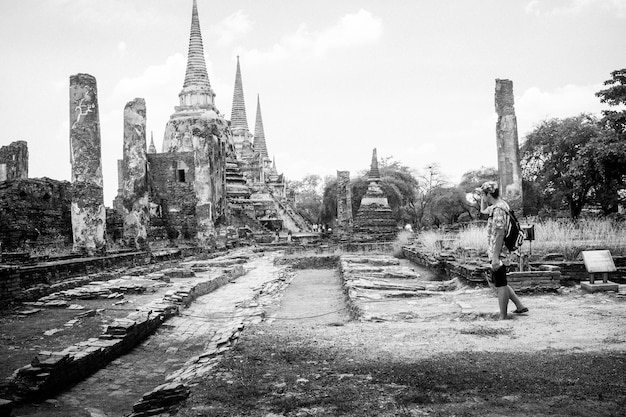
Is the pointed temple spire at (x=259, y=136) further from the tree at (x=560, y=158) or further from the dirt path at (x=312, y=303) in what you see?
the dirt path at (x=312, y=303)

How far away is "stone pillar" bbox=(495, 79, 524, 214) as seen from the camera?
1537 cm

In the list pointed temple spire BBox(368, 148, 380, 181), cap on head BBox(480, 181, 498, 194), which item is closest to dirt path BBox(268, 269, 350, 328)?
cap on head BBox(480, 181, 498, 194)

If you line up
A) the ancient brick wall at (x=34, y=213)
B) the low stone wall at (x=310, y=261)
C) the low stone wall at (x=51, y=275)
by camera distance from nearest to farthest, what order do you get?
1. the low stone wall at (x=51, y=275)
2. the low stone wall at (x=310, y=261)
3. the ancient brick wall at (x=34, y=213)

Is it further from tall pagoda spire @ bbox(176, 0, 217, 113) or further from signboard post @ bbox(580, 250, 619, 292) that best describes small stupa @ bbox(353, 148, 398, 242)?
signboard post @ bbox(580, 250, 619, 292)

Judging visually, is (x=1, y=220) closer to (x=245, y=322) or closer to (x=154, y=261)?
(x=154, y=261)

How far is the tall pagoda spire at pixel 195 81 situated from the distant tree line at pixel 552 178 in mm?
13088

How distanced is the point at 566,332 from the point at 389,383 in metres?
2.00

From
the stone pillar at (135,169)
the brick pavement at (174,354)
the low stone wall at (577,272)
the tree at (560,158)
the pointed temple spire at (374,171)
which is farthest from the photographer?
the pointed temple spire at (374,171)

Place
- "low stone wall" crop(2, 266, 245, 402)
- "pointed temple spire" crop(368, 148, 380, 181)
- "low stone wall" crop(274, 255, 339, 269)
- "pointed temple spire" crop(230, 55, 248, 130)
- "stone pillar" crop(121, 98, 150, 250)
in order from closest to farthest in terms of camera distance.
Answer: "low stone wall" crop(2, 266, 245, 402), "low stone wall" crop(274, 255, 339, 269), "stone pillar" crop(121, 98, 150, 250), "pointed temple spire" crop(368, 148, 380, 181), "pointed temple spire" crop(230, 55, 248, 130)

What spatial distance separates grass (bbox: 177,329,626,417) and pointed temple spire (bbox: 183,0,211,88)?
3227 centimetres

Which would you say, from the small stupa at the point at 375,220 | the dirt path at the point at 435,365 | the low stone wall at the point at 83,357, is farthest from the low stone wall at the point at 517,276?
the small stupa at the point at 375,220

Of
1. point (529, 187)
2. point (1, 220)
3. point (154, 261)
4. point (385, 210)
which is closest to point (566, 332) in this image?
point (154, 261)

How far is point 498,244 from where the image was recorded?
5.50m

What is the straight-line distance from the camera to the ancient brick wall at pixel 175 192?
22.6m
